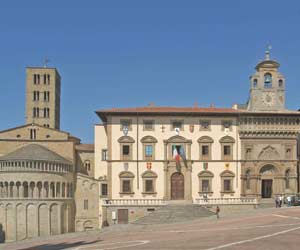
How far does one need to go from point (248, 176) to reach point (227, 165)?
2.92 metres

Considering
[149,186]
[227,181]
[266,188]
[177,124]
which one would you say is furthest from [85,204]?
[266,188]

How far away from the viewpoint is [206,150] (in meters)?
64.6

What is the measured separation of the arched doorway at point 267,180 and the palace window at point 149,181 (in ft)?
43.4

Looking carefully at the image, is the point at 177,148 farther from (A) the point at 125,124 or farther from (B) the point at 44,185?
(B) the point at 44,185

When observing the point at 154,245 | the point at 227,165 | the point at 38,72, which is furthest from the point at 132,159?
the point at 38,72

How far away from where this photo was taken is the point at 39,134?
70.9 metres

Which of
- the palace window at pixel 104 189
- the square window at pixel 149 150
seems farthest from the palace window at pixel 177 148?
the palace window at pixel 104 189

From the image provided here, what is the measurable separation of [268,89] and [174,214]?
65.1ft

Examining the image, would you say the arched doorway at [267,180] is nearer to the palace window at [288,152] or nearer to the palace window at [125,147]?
the palace window at [288,152]

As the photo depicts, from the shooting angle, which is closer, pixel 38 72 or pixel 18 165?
pixel 18 165

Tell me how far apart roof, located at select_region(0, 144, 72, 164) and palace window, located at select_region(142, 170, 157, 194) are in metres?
10.2

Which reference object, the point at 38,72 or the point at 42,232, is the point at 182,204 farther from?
the point at 38,72

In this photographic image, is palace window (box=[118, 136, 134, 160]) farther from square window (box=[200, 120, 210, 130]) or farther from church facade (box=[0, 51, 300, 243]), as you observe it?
square window (box=[200, 120, 210, 130])

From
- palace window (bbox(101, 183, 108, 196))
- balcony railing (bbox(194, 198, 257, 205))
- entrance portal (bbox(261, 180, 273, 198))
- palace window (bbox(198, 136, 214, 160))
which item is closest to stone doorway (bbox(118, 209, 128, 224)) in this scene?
palace window (bbox(101, 183, 108, 196))
